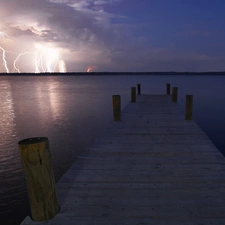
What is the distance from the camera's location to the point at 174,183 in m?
4.05

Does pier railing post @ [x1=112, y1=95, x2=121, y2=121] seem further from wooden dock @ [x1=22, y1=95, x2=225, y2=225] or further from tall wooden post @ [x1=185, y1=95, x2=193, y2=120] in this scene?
tall wooden post @ [x1=185, y1=95, x2=193, y2=120]

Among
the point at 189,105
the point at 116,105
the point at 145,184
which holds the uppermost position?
the point at 116,105

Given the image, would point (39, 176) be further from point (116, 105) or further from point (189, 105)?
point (189, 105)

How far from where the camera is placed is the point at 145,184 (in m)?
4.04

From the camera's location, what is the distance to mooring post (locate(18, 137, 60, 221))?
9.34 ft

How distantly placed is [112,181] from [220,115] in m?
20.8

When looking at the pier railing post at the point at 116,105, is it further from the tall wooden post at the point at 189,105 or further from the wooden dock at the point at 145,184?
the tall wooden post at the point at 189,105

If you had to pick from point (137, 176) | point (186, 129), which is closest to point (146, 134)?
point (186, 129)

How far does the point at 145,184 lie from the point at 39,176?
205cm

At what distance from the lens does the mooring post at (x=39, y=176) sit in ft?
9.34

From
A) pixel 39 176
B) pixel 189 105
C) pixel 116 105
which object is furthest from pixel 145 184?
pixel 189 105

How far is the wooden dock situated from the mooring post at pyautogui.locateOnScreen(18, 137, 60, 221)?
6.9 inches

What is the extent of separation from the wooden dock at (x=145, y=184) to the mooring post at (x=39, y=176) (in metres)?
0.18

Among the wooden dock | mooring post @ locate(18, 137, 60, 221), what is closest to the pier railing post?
the wooden dock
